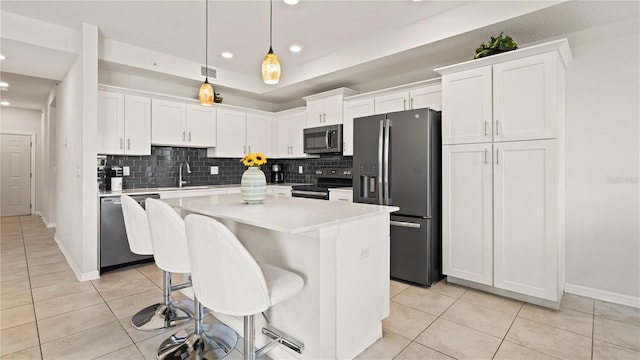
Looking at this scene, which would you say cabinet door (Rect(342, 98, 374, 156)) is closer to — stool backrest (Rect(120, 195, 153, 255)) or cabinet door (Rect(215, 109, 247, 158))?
cabinet door (Rect(215, 109, 247, 158))

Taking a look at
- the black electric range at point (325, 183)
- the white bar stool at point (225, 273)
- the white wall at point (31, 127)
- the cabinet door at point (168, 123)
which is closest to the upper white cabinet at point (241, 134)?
the cabinet door at point (168, 123)

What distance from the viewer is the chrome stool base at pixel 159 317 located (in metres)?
2.32

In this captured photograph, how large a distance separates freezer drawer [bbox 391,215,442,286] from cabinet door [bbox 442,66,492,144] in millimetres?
923

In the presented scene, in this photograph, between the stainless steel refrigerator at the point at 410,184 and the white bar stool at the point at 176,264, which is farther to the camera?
the stainless steel refrigerator at the point at 410,184

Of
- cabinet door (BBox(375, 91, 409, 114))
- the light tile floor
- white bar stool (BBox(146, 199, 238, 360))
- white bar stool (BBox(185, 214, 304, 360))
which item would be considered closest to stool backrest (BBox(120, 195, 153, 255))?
white bar stool (BBox(146, 199, 238, 360))

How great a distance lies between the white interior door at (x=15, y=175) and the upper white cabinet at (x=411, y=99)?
8.56 meters

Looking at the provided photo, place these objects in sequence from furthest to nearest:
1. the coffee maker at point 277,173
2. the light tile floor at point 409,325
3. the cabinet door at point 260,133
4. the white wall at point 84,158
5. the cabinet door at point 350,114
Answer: the coffee maker at point 277,173
the cabinet door at point 260,133
the cabinet door at point 350,114
the white wall at point 84,158
the light tile floor at point 409,325

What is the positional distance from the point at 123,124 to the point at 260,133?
2101 mm

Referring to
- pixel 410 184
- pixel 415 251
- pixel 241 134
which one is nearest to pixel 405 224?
pixel 415 251

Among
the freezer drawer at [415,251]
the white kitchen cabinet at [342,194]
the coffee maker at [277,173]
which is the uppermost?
the coffee maker at [277,173]

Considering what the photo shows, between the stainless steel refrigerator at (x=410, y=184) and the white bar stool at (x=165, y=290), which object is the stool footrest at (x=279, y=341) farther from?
the stainless steel refrigerator at (x=410, y=184)

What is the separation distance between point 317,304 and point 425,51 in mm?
2950

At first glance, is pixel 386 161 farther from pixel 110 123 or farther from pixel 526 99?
pixel 110 123

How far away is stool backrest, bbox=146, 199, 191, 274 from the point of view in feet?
6.14
